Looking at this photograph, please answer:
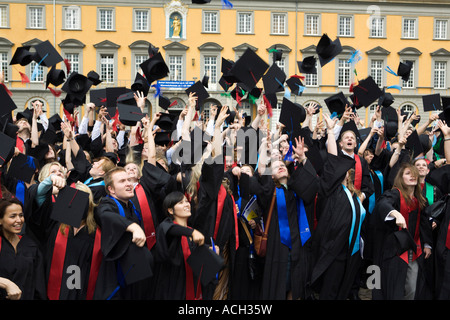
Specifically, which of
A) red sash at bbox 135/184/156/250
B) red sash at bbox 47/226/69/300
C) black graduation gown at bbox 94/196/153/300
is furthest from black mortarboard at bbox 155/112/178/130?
red sash at bbox 47/226/69/300

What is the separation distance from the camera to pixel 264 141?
478cm

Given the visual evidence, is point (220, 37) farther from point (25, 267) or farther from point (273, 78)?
point (25, 267)

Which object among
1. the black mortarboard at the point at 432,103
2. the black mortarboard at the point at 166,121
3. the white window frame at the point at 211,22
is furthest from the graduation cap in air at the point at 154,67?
the white window frame at the point at 211,22

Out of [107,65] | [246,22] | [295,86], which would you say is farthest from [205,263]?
[246,22]

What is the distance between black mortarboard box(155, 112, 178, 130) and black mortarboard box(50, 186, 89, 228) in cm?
289

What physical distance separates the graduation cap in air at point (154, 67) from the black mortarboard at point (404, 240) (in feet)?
12.4

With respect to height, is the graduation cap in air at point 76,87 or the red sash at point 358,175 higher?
the graduation cap in air at point 76,87

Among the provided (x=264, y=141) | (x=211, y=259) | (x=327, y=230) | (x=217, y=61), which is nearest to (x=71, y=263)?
(x=211, y=259)

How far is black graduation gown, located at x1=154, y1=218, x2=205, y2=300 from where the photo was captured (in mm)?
3699

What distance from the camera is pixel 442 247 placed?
4.74 metres

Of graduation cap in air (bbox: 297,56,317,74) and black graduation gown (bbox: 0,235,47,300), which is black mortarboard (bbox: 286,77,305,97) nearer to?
graduation cap in air (bbox: 297,56,317,74)

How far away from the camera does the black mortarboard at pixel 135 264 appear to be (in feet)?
11.5

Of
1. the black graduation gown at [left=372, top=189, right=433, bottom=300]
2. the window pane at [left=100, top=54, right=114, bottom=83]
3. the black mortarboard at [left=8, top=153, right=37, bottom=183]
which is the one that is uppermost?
the window pane at [left=100, top=54, right=114, bottom=83]

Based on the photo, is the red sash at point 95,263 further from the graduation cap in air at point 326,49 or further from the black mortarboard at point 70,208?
the graduation cap in air at point 326,49
